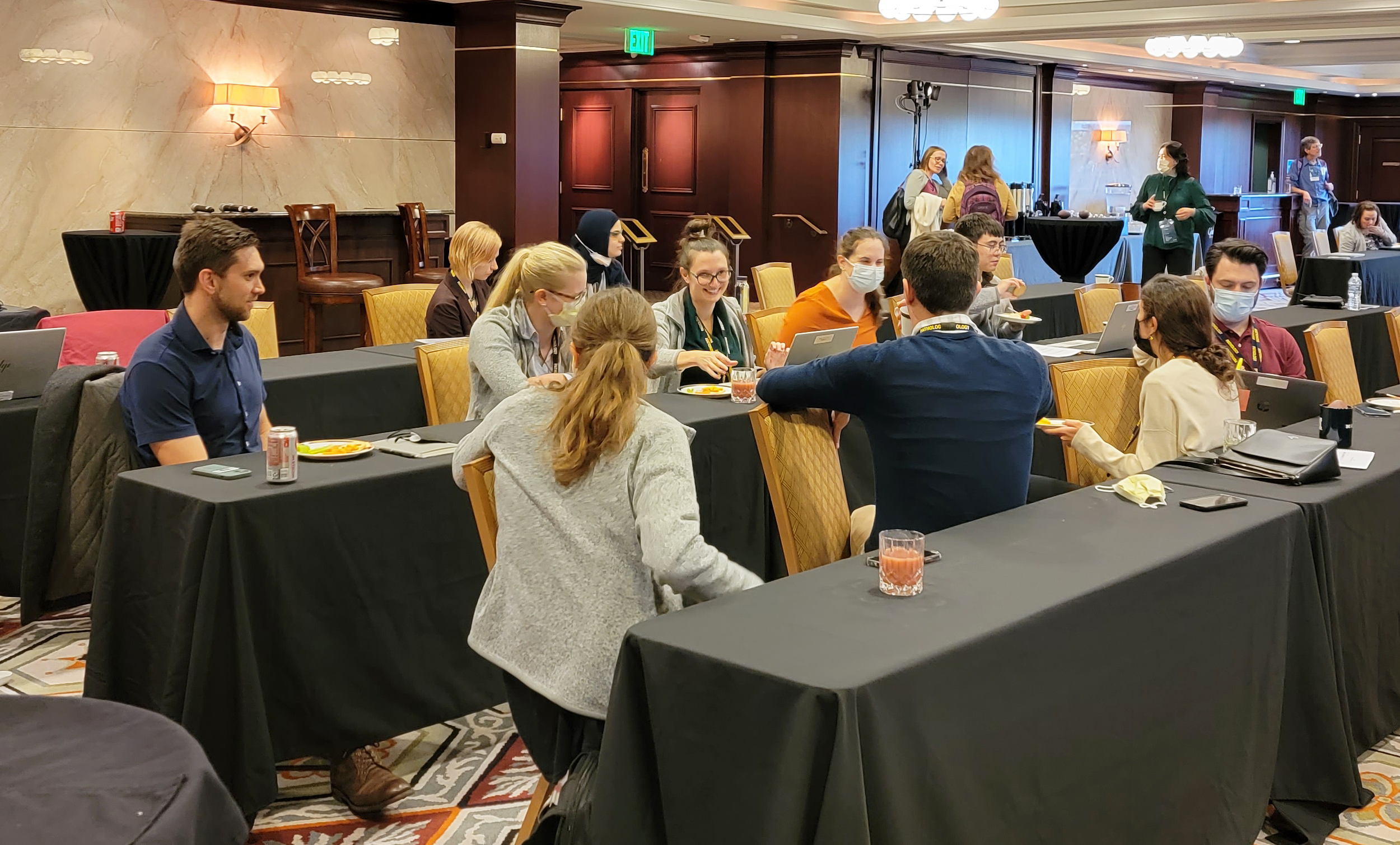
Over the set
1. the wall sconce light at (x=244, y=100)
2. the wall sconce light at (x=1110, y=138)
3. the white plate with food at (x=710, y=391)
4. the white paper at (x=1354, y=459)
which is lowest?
the white paper at (x=1354, y=459)

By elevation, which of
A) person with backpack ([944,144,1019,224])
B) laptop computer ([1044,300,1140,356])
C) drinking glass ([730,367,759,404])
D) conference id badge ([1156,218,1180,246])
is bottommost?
drinking glass ([730,367,759,404])

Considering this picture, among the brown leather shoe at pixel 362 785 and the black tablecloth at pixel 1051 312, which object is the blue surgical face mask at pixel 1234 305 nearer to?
the black tablecloth at pixel 1051 312

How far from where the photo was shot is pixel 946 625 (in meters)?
2.12

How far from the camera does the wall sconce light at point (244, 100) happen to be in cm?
955

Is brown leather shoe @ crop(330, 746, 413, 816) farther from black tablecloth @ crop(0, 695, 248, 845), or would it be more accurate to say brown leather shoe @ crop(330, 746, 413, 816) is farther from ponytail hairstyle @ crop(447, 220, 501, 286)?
ponytail hairstyle @ crop(447, 220, 501, 286)

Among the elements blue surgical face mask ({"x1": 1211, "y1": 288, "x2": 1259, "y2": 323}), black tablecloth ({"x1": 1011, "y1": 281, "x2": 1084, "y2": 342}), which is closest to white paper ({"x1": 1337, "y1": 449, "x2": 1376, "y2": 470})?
blue surgical face mask ({"x1": 1211, "y1": 288, "x2": 1259, "y2": 323})

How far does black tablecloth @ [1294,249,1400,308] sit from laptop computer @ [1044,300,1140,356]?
474 cm

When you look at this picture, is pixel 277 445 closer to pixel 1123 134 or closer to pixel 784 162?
pixel 784 162

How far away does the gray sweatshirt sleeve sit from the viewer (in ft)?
7.45

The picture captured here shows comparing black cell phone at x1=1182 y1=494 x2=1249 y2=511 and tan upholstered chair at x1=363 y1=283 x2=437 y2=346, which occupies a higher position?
tan upholstered chair at x1=363 y1=283 x2=437 y2=346

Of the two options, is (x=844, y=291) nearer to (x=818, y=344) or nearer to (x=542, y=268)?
(x=818, y=344)

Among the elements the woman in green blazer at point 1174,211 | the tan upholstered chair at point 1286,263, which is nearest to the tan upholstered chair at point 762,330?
the woman in green blazer at point 1174,211

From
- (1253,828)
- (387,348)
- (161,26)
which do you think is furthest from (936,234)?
(161,26)

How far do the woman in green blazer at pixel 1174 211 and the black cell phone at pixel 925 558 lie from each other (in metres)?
9.22
